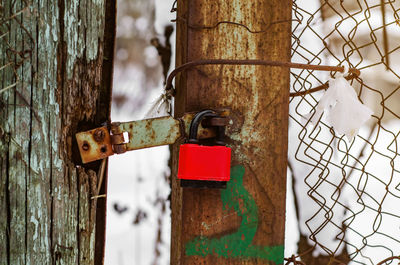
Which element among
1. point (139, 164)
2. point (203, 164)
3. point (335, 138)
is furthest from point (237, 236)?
point (139, 164)

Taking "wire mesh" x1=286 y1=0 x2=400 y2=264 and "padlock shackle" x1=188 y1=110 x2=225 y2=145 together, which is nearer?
"padlock shackle" x1=188 y1=110 x2=225 y2=145

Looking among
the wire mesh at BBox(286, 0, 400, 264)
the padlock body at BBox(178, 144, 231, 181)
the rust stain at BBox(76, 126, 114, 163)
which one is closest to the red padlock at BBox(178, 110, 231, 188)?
the padlock body at BBox(178, 144, 231, 181)

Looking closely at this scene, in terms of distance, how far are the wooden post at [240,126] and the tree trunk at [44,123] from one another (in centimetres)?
24

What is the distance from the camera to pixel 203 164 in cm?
85

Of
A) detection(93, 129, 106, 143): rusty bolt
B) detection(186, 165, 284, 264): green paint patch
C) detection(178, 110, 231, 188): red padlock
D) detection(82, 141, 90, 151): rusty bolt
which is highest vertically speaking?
detection(93, 129, 106, 143): rusty bolt

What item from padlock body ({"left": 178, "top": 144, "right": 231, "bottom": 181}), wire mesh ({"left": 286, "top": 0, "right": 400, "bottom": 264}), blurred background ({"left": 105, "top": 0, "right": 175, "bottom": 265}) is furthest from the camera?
blurred background ({"left": 105, "top": 0, "right": 175, "bottom": 265})

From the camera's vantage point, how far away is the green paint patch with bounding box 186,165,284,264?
934 millimetres

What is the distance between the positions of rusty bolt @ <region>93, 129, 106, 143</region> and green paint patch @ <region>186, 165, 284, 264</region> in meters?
0.31

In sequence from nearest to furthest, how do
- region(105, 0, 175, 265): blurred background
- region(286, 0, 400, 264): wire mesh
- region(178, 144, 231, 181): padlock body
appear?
region(178, 144, 231, 181): padlock body < region(286, 0, 400, 264): wire mesh < region(105, 0, 175, 265): blurred background

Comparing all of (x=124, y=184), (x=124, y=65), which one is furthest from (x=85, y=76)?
(x=124, y=184)

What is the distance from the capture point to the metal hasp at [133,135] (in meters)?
0.88

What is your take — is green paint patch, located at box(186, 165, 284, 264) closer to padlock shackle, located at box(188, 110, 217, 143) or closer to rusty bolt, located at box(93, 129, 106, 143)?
padlock shackle, located at box(188, 110, 217, 143)

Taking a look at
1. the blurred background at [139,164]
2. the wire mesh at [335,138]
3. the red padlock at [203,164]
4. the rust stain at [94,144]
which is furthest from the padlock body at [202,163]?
the blurred background at [139,164]

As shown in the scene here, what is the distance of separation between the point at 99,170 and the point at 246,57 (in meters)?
0.45
